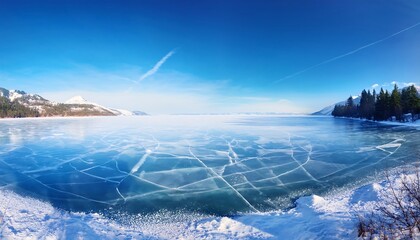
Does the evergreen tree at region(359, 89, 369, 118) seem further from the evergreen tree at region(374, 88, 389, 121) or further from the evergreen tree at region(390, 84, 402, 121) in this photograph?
the evergreen tree at region(390, 84, 402, 121)

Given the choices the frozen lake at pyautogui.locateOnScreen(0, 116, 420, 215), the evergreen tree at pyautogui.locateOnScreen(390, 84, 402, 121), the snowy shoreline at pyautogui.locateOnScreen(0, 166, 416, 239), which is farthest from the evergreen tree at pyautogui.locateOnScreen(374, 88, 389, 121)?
the snowy shoreline at pyautogui.locateOnScreen(0, 166, 416, 239)

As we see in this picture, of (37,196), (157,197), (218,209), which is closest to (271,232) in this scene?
(218,209)

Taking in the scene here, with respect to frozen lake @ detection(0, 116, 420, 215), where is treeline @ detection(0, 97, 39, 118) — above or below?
above

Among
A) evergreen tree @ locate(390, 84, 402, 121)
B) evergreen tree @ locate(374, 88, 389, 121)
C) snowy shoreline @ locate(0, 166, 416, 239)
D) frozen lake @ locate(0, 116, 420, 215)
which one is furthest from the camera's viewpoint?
evergreen tree @ locate(374, 88, 389, 121)

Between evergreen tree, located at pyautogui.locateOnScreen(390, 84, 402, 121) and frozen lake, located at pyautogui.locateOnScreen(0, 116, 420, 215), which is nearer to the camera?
frozen lake, located at pyautogui.locateOnScreen(0, 116, 420, 215)

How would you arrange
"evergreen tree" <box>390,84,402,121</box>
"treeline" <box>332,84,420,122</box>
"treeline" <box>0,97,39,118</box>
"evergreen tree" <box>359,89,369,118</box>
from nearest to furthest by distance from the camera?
1. "treeline" <box>332,84,420,122</box>
2. "evergreen tree" <box>390,84,402,121</box>
3. "evergreen tree" <box>359,89,369,118</box>
4. "treeline" <box>0,97,39,118</box>

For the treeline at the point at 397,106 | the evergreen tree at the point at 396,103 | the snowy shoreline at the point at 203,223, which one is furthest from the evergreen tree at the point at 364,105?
the snowy shoreline at the point at 203,223

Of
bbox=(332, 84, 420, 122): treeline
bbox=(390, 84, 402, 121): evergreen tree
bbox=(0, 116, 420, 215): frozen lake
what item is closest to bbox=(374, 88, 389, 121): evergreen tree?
bbox=(332, 84, 420, 122): treeline

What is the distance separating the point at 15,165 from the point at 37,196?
944cm

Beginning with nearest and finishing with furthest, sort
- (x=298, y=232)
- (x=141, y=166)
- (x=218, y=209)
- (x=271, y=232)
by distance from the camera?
(x=298, y=232)
(x=271, y=232)
(x=218, y=209)
(x=141, y=166)

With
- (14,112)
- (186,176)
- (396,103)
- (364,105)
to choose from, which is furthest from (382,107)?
(14,112)

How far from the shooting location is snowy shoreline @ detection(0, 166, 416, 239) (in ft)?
22.6

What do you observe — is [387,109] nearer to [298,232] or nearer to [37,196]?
[298,232]

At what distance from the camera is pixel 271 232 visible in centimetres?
718
